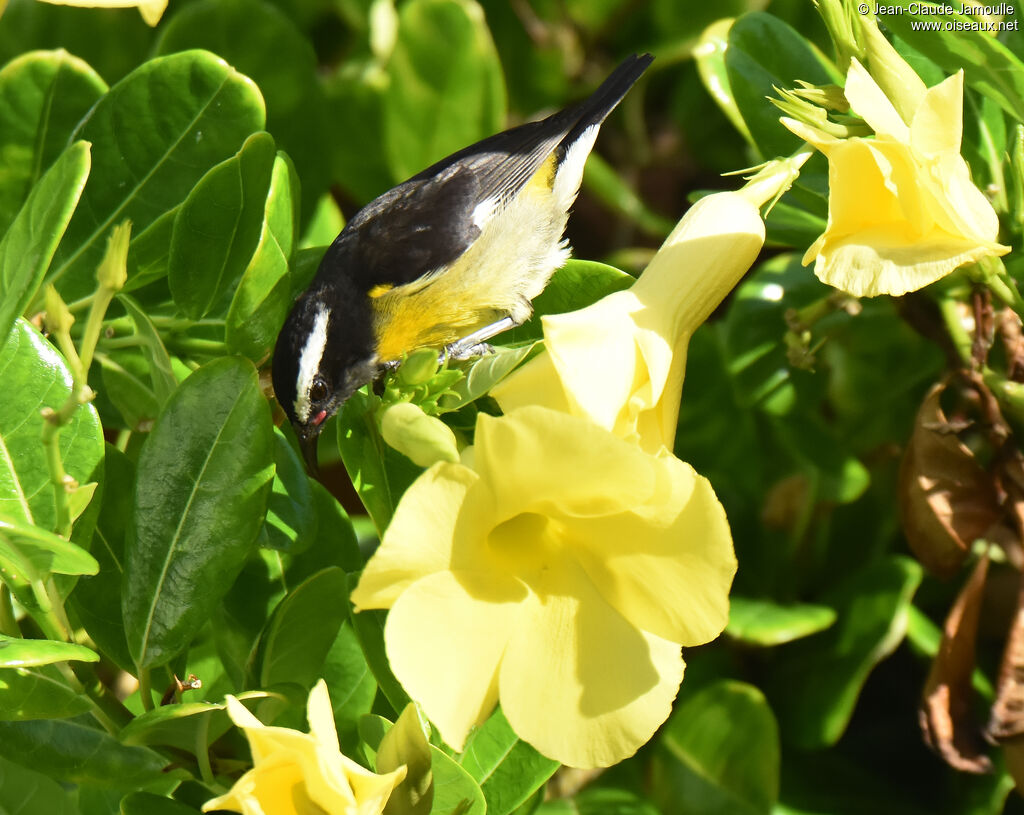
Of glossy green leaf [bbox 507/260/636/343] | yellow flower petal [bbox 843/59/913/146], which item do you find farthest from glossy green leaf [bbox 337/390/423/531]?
yellow flower petal [bbox 843/59/913/146]

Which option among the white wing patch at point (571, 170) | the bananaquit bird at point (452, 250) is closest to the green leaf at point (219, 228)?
the bananaquit bird at point (452, 250)

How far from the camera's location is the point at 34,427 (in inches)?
42.1

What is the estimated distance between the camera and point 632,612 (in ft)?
2.95

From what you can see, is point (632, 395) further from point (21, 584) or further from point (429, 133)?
point (429, 133)

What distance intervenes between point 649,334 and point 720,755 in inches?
33.5

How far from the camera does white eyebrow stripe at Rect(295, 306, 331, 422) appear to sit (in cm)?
167

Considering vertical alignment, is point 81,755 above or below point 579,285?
below

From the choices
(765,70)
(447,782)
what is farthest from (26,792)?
Result: (765,70)

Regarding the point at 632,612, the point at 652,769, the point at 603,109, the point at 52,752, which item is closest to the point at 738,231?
the point at 632,612

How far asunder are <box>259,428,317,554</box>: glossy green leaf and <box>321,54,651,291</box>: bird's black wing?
69 cm

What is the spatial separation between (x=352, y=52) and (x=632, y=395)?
1749 mm

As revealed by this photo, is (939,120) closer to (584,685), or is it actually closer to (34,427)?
(584,685)

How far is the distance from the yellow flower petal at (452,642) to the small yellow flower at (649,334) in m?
0.18

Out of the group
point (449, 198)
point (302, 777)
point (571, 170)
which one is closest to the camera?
point (302, 777)
